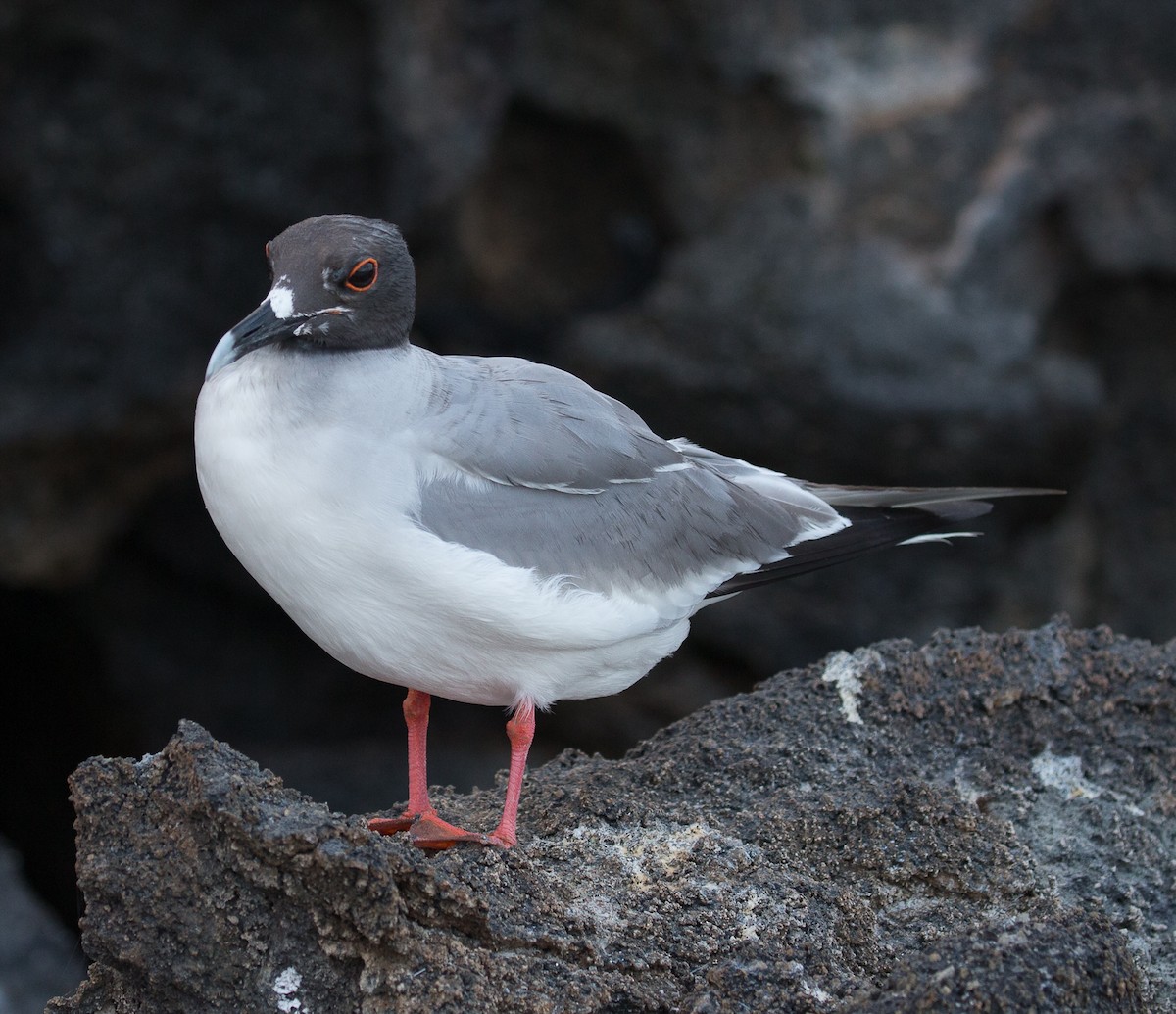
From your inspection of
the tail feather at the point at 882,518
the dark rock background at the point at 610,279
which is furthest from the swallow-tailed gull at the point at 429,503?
the dark rock background at the point at 610,279

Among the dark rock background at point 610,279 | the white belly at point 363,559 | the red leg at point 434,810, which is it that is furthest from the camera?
the dark rock background at point 610,279

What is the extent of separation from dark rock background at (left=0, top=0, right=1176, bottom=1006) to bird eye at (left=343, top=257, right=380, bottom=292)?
12.8ft

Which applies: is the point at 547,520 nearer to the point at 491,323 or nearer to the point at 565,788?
the point at 565,788

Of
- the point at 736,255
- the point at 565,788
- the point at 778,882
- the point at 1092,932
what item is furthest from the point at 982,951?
the point at 736,255

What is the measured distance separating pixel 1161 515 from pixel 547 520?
650cm

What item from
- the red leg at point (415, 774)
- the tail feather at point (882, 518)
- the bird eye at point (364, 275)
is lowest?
the red leg at point (415, 774)

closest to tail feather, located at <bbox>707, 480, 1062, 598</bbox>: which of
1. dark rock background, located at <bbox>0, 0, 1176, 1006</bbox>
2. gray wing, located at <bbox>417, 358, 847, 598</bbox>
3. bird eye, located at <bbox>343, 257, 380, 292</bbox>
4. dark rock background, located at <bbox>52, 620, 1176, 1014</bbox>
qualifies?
gray wing, located at <bbox>417, 358, 847, 598</bbox>

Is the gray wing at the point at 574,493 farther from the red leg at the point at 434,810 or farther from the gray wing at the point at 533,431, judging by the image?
the red leg at the point at 434,810

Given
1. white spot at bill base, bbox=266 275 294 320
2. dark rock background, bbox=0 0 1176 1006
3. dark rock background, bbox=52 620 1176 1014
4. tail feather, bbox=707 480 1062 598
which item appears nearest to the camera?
dark rock background, bbox=52 620 1176 1014

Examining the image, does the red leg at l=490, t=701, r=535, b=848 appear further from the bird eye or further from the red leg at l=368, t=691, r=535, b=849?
the bird eye

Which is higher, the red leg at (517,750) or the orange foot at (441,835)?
the red leg at (517,750)

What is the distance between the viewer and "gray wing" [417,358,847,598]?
168 inches

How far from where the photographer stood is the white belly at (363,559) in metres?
4.00

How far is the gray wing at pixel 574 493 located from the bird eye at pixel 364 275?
36 centimetres
